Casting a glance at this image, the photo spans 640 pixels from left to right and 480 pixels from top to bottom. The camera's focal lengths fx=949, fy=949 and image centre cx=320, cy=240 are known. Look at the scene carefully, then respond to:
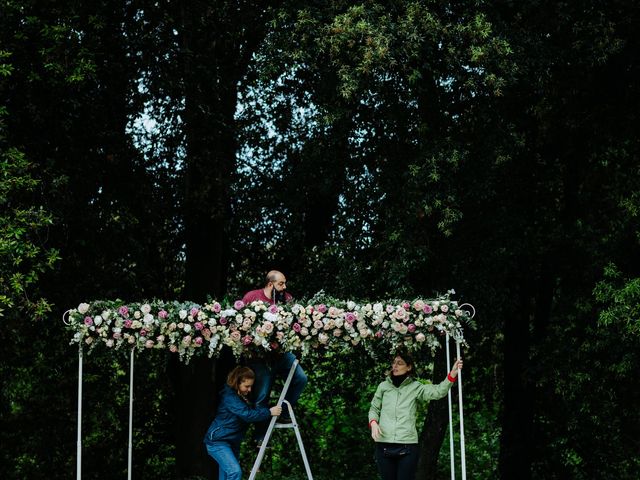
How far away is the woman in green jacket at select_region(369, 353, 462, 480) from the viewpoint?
288 inches

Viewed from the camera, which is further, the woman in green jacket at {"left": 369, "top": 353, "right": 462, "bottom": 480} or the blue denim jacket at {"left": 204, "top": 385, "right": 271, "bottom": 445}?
the blue denim jacket at {"left": 204, "top": 385, "right": 271, "bottom": 445}

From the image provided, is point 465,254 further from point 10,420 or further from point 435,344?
point 10,420

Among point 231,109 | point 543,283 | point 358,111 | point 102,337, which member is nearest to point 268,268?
point 231,109

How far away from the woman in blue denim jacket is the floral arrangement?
0.25 meters

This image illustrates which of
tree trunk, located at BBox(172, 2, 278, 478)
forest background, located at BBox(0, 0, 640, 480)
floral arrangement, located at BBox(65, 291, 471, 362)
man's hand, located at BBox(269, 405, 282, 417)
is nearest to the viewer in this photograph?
floral arrangement, located at BBox(65, 291, 471, 362)

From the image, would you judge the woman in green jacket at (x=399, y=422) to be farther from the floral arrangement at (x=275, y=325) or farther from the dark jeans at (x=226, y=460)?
the dark jeans at (x=226, y=460)

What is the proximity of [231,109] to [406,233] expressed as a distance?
305 centimetres

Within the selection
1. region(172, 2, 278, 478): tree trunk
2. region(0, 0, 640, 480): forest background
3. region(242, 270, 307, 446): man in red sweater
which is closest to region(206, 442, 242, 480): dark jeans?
region(242, 270, 307, 446): man in red sweater

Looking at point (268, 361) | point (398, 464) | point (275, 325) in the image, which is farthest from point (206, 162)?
point (398, 464)

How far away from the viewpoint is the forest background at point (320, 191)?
9.98 metres

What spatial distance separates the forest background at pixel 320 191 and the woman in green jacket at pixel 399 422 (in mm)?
2697

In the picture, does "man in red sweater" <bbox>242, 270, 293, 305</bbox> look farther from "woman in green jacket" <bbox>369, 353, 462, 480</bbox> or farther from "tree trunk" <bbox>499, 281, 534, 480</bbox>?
"tree trunk" <bbox>499, 281, 534, 480</bbox>

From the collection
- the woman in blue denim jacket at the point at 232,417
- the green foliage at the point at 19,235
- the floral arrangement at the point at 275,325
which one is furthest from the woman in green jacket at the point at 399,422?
the green foliage at the point at 19,235

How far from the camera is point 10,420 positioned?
1348 centimetres
